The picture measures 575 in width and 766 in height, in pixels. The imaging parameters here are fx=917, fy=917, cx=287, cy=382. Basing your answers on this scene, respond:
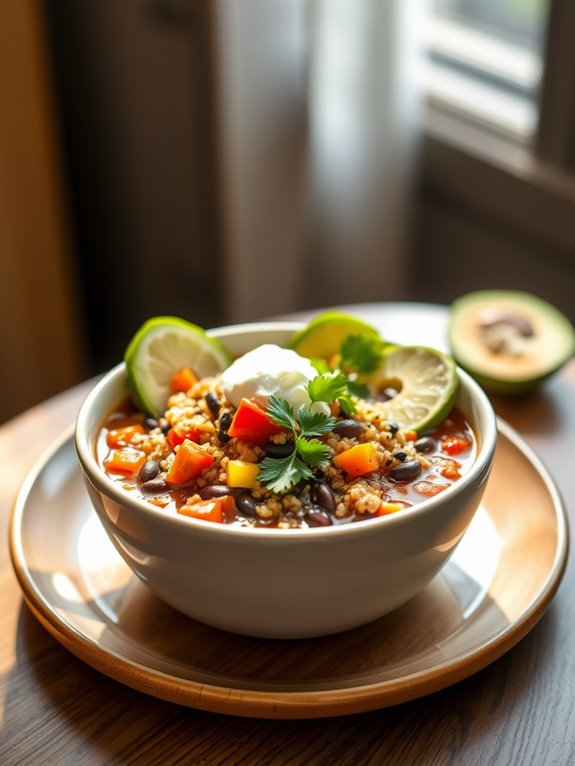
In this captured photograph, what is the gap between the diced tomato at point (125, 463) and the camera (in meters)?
1.10

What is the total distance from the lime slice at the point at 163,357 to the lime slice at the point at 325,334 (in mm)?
108

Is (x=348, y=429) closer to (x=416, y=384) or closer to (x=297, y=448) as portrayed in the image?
(x=297, y=448)

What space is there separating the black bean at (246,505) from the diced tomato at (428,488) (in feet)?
0.65

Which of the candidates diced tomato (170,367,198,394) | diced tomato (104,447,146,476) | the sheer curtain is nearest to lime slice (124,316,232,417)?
diced tomato (170,367,198,394)

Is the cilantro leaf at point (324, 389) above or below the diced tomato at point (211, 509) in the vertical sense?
above

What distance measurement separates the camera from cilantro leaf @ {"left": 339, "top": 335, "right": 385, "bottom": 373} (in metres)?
1.29

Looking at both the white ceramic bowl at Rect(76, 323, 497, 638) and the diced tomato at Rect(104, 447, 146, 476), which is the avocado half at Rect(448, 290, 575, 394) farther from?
the diced tomato at Rect(104, 447, 146, 476)

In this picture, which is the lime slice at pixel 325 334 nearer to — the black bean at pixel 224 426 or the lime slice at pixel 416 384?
the lime slice at pixel 416 384

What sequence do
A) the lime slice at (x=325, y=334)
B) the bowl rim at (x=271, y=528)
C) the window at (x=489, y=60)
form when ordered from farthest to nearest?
the window at (x=489, y=60)
the lime slice at (x=325, y=334)
the bowl rim at (x=271, y=528)

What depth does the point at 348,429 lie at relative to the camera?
43.0 inches

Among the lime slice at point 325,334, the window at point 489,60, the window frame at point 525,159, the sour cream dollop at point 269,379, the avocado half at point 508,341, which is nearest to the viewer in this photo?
the sour cream dollop at point 269,379

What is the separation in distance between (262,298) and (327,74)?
704 millimetres

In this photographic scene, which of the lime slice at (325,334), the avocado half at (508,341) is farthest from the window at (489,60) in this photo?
the lime slice at (325,334)

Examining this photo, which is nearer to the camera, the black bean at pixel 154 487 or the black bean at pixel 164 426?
the black bean at pixel 154 487
